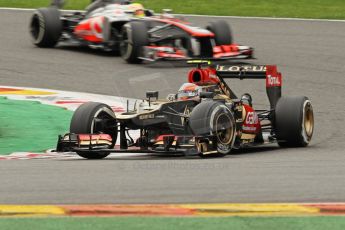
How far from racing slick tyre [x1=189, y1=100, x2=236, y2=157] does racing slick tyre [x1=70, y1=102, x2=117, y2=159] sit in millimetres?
1035

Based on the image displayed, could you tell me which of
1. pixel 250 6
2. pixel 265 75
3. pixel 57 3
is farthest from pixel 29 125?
pixel 250 6

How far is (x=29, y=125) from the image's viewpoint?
1439 cm

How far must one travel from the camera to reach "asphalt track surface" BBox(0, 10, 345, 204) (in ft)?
27.6

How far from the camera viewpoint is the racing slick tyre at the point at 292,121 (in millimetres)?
12883

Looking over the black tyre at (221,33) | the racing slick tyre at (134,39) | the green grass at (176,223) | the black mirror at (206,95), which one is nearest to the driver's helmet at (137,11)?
the racing slick tyre at (134,39)

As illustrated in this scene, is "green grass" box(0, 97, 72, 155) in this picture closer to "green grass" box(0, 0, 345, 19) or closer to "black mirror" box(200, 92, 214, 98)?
"black mirror" box(200, 92, 214, 98)

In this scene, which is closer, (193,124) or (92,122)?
(193,124)

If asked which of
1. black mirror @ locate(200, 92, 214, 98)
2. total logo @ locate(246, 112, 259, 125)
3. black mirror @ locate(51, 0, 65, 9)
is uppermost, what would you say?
black mirror @ locate(51, 0, 65, 9)

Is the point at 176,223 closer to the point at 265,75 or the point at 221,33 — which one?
the point at 265,75

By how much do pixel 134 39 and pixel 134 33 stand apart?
0.14 metres

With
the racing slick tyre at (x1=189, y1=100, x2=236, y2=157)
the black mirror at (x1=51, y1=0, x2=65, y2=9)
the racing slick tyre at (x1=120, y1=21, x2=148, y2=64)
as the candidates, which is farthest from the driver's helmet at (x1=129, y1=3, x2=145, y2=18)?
the racing slick tyre at (x1=189, y1=100, x2=236, y2=157)

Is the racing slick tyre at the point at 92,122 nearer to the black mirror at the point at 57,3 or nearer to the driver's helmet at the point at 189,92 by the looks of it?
the driver's helmet at the point at 189,92

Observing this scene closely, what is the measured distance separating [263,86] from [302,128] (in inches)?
256

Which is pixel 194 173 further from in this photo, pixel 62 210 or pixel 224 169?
pixel 62 210
